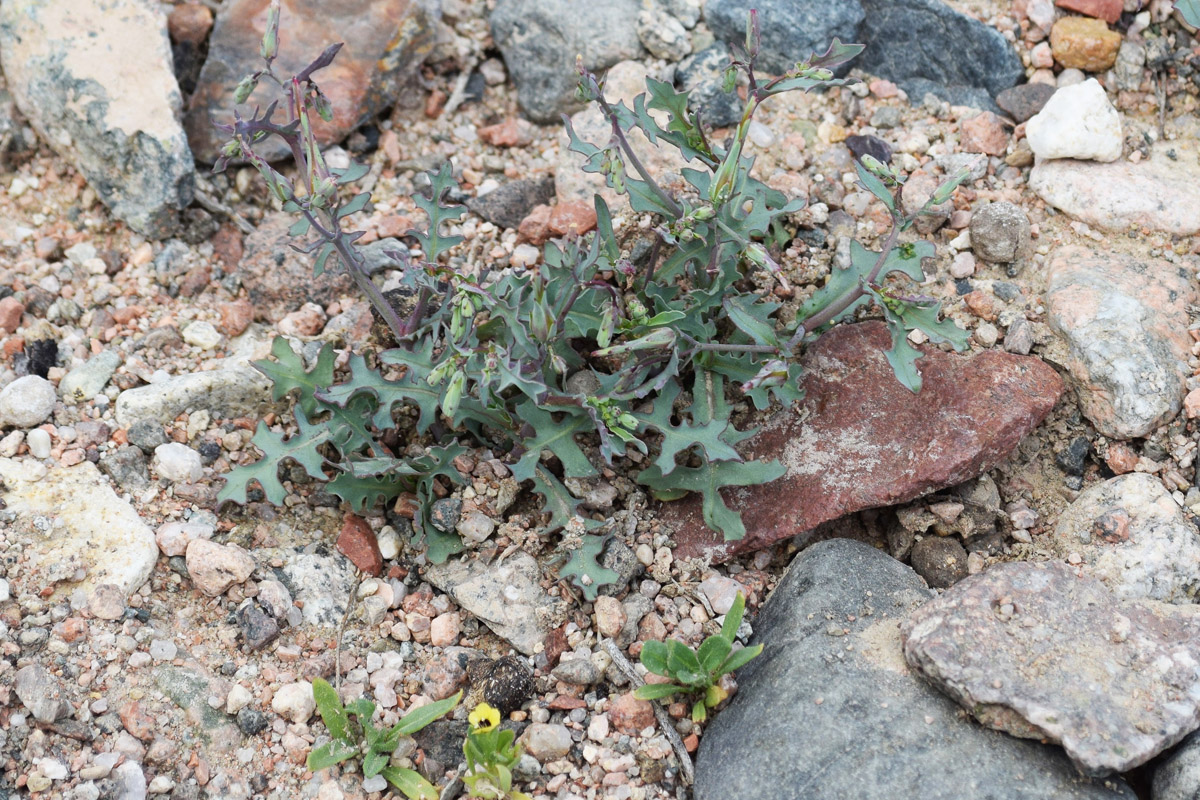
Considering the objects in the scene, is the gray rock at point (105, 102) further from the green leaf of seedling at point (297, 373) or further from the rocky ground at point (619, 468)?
the green leaf of seedling at point (297, 373)

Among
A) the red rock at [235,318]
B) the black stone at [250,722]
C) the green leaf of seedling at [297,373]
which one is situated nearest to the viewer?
the black stone at [250,722]

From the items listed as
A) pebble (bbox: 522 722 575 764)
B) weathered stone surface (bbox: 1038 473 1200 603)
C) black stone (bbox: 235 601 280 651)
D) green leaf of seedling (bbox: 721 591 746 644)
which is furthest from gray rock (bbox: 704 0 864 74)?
black stone (bbox: 235 601 280 651)

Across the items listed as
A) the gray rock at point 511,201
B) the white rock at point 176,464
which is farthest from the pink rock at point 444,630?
the gray rock at point 511,201

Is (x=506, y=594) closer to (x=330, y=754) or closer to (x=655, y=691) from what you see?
(x=655, y=691)

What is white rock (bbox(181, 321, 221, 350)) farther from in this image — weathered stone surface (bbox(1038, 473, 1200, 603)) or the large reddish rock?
weathered stone surface (bbox(1038, 473, 1200, 603))

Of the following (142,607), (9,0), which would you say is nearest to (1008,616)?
(142,607)

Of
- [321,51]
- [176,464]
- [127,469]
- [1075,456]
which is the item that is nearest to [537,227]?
[321,51]

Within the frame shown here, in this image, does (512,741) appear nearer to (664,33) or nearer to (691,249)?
(691,249)
